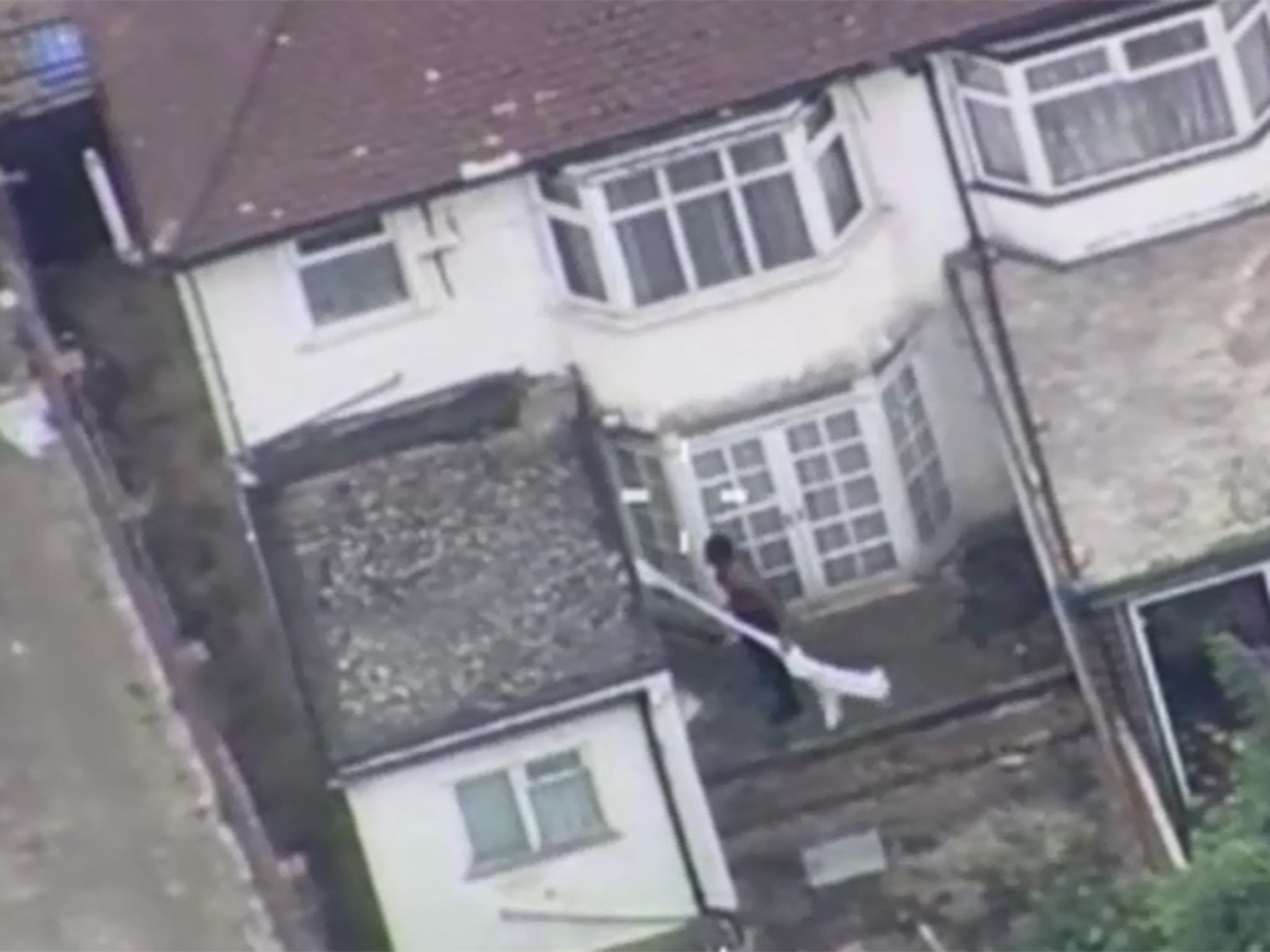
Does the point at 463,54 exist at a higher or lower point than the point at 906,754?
higher

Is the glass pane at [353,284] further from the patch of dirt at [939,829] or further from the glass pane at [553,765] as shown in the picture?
the patch of dirt at [939,829]

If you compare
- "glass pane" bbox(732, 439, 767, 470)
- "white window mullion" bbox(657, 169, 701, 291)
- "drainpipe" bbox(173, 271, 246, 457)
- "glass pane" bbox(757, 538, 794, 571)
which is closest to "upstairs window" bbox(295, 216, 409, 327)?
"drainpipe" bbox(173, 271, 246, 457)

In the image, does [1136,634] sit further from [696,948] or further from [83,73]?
[83,73]

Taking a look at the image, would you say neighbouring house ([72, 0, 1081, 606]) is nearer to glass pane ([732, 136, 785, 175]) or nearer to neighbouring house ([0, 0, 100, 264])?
glass pane ([732, 136, 785, 175])

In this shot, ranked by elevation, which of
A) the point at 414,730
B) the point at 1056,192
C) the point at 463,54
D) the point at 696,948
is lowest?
the point at 696,948

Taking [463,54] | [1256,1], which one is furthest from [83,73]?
[1256,1]

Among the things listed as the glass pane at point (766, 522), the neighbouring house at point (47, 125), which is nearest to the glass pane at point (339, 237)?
the neighbouring house at point (47, 125)

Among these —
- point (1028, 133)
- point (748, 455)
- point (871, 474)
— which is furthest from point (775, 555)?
point (1028, 133)

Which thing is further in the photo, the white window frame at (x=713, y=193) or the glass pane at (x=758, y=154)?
the glass pane at (x=758, y=154)
